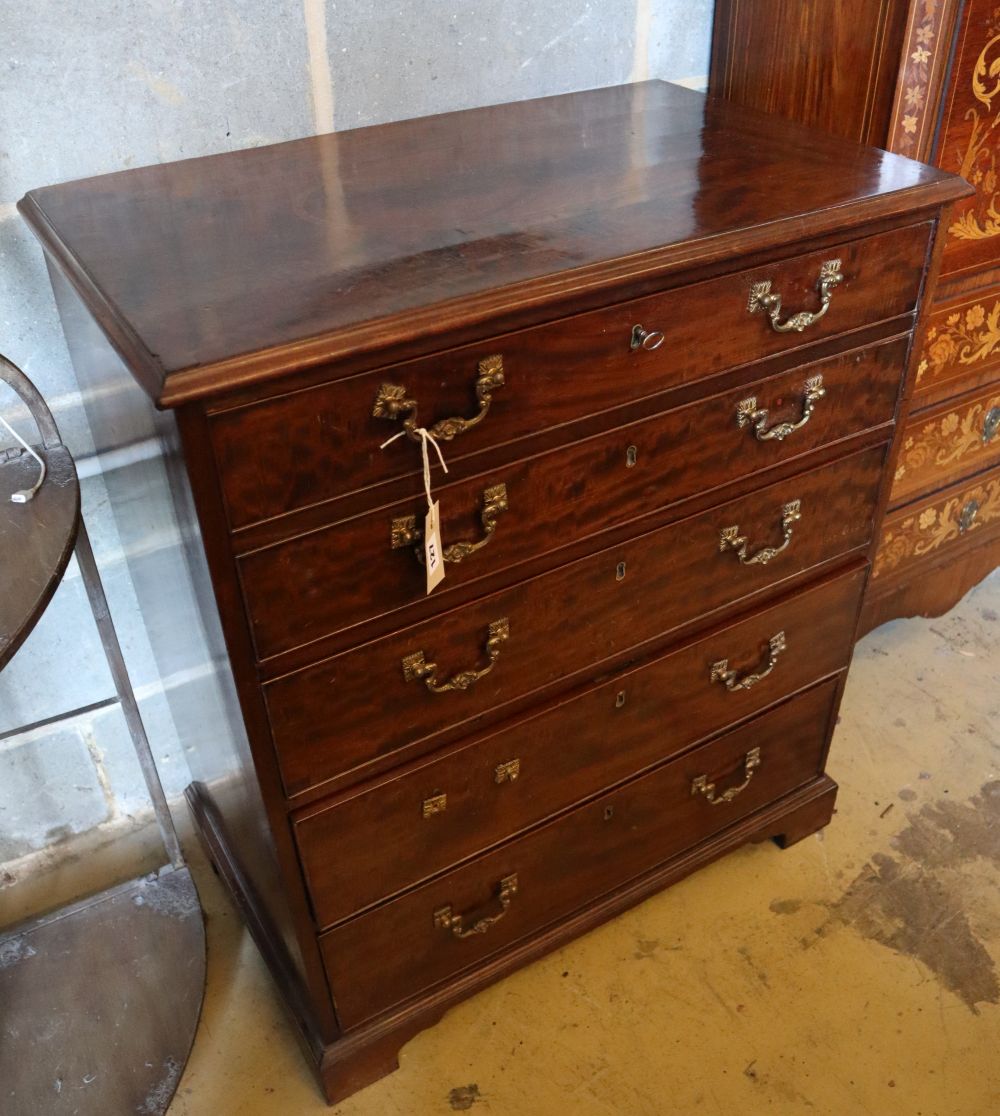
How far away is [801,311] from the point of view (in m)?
1.17

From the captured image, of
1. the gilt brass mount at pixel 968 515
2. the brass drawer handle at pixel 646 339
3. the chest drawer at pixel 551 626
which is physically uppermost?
the brass drawer handle at pixel 646 339

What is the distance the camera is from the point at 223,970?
5.14 feet

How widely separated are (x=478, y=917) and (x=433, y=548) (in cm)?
59

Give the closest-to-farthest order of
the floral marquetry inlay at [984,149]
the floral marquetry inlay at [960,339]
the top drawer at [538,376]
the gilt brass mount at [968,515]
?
the top drawer at [538,376] → the floral marquetry inlay at [984,149] → the floral marquetry inlay at [960,339] → the gilt brass mount at [968,515]

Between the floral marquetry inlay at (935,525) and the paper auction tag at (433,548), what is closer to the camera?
the paper auction tag at (433,548)

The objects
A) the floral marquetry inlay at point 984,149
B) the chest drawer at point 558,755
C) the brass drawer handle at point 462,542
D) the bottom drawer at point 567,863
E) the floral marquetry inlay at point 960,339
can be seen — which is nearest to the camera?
the brass drawer handle at point 462,542

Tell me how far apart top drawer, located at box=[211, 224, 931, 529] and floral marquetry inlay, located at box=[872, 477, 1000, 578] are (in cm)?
68

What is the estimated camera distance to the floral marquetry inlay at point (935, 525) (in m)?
1.84

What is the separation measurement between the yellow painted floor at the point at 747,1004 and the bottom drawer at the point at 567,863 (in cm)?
12

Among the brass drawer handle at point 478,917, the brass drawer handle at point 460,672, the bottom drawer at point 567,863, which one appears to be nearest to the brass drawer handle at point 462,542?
the brass drawer handle at point 460,672

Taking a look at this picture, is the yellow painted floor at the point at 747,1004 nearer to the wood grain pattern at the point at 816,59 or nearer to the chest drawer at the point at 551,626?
the chest drawer at the point at 551,626

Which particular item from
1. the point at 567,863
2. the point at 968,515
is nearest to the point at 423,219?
the point at 567,863

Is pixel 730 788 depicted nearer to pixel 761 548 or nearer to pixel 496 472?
pixel 761 548

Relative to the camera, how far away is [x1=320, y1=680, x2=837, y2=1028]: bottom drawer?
131 cm
